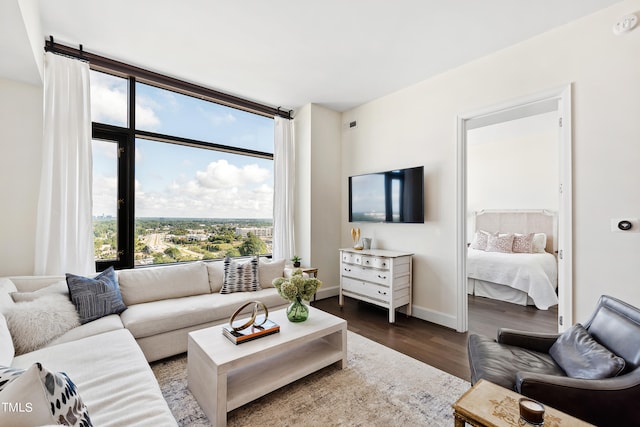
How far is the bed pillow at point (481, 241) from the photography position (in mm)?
5359

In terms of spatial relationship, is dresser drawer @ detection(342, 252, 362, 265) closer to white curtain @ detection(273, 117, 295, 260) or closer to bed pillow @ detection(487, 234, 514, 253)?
white curtain @ detection(273, 117, 295, 260)

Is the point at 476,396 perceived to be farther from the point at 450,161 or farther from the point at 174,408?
the point at 450,161

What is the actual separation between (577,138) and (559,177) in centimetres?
34

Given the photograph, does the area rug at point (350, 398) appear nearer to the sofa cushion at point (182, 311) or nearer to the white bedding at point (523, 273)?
the sofa cushion at point (182, 311)

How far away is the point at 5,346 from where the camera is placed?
1437 millimetres

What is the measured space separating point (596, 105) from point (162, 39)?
3834mm

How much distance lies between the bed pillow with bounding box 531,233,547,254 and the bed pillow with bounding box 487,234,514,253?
336mm

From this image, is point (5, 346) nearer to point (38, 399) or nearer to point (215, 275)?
point (38, 399)

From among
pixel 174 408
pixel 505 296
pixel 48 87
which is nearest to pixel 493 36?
pixel 505 296

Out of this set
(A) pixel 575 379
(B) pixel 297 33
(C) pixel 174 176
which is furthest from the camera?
(C) pixel 174 176

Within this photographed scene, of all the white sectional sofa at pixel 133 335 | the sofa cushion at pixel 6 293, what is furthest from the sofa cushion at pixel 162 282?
the sofa cushion at pixel 6 293

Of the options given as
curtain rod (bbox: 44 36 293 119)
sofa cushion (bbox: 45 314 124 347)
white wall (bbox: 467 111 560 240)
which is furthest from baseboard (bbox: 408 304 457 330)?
white wall (bbox: 467 111 560 240)

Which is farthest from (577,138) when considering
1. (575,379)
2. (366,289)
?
(366,289)

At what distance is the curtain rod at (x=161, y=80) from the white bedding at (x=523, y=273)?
3.77 metres
